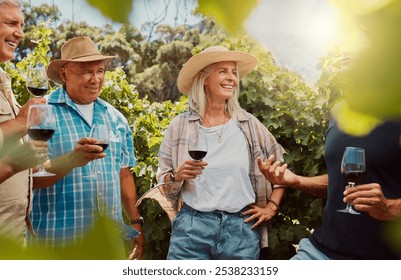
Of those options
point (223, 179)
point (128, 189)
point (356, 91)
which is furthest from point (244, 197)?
point (356, 91)

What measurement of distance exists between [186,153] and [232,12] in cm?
163

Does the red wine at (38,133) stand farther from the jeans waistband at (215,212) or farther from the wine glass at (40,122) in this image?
the jeans waistband at (215,212)

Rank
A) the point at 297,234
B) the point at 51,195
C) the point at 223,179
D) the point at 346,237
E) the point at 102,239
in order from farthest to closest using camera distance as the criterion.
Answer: the point at 297,234
the point at 223,179
the point at 51,195
the point at 346,237
the point at 102,239

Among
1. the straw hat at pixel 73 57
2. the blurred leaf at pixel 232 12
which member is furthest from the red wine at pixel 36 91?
the blurred leaf at pixel 232 12

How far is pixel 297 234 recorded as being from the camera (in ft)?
7.25

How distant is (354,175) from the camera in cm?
159

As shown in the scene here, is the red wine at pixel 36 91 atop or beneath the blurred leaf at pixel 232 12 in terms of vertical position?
atop

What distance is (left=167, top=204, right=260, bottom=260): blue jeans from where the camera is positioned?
6.59 feet

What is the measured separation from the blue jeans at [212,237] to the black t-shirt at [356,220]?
287 millimetres

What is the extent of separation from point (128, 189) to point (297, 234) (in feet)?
2.17

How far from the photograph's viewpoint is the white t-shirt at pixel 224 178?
2.05 metres

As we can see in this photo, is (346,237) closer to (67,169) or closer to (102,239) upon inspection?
(67,169)

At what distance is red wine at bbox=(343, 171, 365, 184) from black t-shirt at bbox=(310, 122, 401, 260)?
42 millimetres

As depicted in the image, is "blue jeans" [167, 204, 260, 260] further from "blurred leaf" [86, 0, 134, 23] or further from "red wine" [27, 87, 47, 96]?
"blurred leaf" [86, 0, 134, 23]
